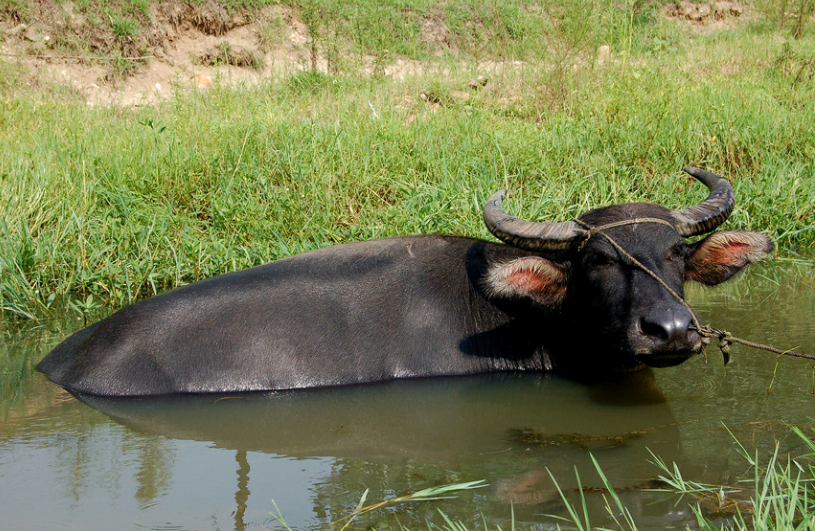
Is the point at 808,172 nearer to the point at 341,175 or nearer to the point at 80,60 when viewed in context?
the point at 341,175

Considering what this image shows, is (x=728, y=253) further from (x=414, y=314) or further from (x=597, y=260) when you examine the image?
(x=414, y=314)

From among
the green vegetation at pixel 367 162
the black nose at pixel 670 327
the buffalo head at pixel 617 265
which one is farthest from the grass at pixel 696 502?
the green vegetation at pixel 367 162

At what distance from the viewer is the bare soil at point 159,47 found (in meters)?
12.1

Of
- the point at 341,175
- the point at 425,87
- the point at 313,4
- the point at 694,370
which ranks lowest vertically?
the point at 694,370

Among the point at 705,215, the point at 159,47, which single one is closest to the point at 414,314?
the point at 705,215

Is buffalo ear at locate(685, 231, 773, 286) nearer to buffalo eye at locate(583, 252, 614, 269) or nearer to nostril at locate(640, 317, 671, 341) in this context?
buffalo eye at locate(583, 252, 614, 269)

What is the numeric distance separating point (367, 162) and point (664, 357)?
3.58 meters

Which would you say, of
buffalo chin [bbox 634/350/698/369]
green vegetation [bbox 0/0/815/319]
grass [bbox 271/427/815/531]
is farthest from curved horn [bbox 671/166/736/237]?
green vegetation [bbox 0/0/815/319]

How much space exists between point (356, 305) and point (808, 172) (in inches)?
186

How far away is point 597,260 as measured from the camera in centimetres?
379

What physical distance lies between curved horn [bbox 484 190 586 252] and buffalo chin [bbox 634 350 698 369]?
26.2 inches

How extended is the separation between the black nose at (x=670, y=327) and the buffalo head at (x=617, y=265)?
0.11 ft

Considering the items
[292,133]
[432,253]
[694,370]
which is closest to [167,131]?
[292,133]

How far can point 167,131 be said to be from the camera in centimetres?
729
